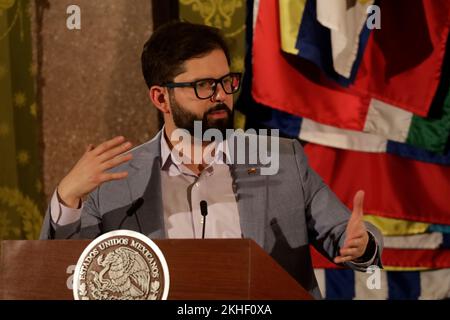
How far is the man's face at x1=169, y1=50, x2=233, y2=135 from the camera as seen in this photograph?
222 cm

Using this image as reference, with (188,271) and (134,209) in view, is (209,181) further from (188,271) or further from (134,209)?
(188,271)

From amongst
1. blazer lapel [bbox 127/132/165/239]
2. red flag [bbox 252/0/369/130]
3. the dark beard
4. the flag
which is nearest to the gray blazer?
blazer lapel [bbox 127/132/165/239]

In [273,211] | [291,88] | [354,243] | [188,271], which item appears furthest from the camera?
[291,88]

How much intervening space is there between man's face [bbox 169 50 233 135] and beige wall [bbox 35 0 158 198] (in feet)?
2.02

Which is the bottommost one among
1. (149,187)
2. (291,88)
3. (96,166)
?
(149,187)

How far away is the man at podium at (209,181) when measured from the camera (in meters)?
2.18

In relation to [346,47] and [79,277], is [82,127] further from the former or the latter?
[79,277]

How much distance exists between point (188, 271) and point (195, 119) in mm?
800

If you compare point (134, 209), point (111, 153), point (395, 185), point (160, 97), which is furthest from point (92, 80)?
point (395, 185)

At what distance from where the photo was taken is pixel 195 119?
225cm

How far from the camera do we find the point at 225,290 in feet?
4.99

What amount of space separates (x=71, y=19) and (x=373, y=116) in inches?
50.7
